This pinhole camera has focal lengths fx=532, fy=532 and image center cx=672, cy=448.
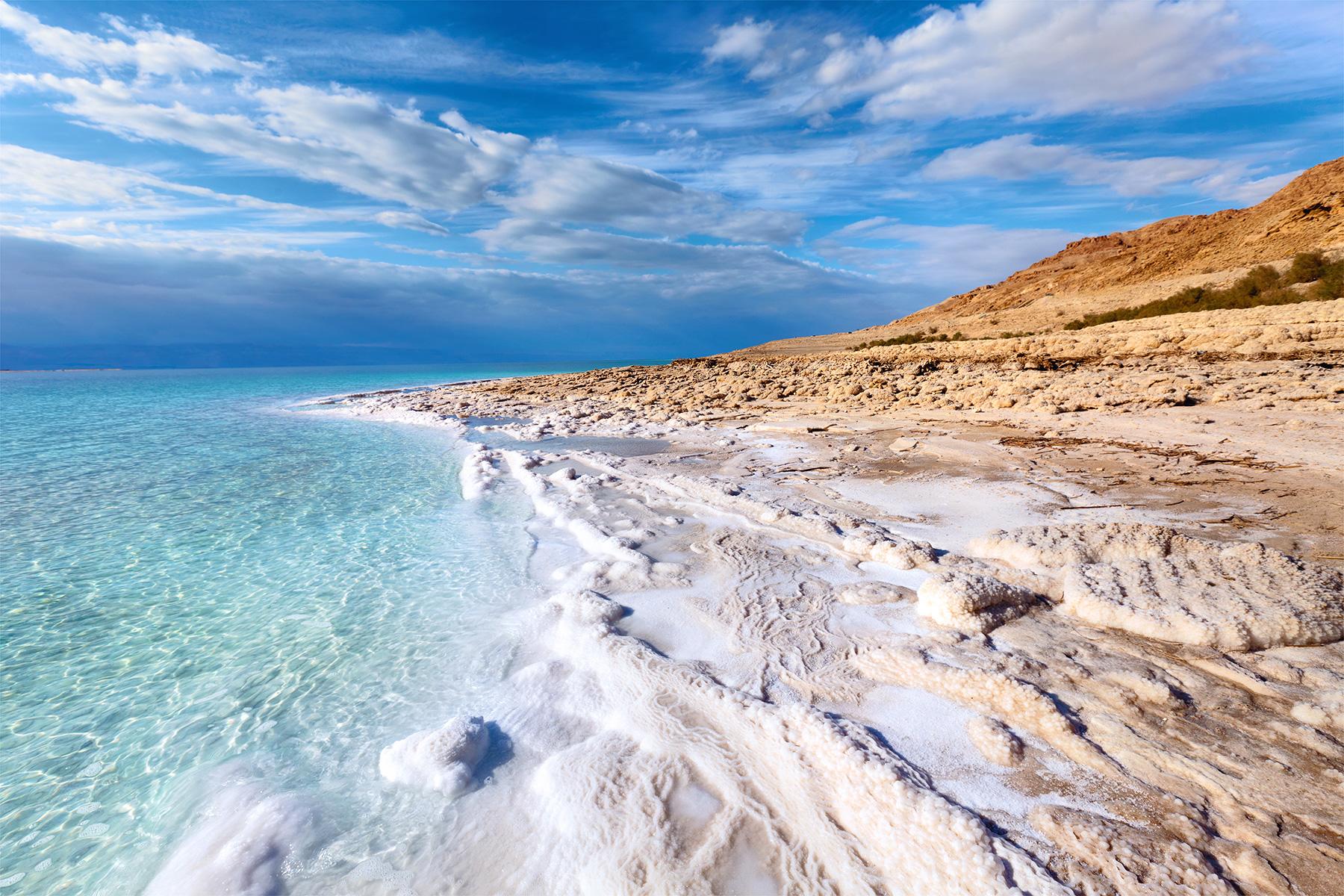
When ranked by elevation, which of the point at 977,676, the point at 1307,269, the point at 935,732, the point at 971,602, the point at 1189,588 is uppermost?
the point at 1307,269

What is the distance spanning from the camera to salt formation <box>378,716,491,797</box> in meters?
2.98

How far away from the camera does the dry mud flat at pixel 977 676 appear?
228 centimetres

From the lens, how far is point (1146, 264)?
3144 cm

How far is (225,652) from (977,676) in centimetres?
575

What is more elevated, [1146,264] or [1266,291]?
[1146,264]

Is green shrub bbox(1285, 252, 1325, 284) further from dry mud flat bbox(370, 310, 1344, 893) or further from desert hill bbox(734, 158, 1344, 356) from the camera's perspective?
dry mud flat bbox(370, 310, 1344, 893)

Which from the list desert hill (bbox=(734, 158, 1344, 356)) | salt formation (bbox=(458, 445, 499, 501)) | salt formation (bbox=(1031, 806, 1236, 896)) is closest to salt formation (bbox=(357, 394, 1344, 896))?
salt formation (bbox=(1031, 806, 1236, 896))

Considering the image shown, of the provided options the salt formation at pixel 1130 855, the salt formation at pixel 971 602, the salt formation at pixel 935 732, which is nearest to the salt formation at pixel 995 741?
the salt formation at pixel 935 732

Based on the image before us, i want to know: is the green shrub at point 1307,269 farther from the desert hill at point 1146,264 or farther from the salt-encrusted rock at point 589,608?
the salt-encrusted rock at point 589,608

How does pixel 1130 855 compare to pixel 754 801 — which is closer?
pixel 1130 855

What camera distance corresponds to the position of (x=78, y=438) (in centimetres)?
1588

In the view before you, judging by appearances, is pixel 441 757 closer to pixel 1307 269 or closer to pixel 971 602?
pixel 971 602

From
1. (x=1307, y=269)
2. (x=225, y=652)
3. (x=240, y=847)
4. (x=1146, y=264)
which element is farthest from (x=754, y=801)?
(x=1146, y=264)

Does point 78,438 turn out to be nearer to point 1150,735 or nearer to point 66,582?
point 66,582
